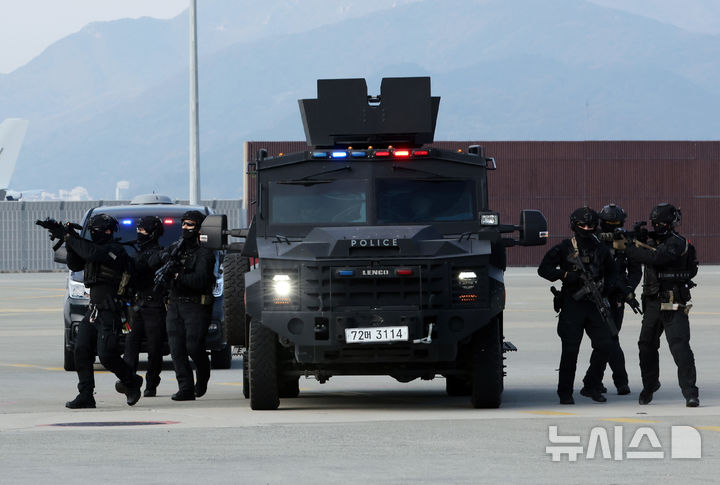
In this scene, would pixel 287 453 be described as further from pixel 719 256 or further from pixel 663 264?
pixel 719 256

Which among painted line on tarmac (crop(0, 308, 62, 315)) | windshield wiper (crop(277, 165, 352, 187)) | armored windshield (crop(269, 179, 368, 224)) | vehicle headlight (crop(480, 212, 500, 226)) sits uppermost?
windshield wiper (crop(277, 165, 352, 187))

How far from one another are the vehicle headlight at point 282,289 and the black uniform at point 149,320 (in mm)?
2280

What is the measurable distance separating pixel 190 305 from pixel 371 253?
8.18 ft

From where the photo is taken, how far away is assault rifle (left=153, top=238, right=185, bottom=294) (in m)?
14.3

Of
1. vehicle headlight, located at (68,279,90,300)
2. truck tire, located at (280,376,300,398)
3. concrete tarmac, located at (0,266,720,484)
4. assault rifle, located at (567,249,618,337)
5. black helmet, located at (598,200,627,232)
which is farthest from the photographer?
vehicle headlight, located at (68,279,90,300)

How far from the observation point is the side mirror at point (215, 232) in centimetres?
1352

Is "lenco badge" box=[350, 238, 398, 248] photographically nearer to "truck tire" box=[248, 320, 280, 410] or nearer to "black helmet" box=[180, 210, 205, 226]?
"truck tire" box=[248, 320, 280, 410]

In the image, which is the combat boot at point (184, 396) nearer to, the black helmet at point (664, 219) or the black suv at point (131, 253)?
the black suv at point (131, 253)

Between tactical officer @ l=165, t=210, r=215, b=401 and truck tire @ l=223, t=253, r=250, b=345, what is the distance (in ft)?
1.09

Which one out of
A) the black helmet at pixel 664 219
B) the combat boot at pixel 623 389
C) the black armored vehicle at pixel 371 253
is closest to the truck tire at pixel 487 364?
the black armored vehicle at pixel 371 253

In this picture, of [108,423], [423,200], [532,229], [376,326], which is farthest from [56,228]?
[532,229]

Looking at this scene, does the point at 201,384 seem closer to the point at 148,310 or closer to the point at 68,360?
the point at 148,310

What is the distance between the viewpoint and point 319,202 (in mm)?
13859

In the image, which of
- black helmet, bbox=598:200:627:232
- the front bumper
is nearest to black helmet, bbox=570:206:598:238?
black helmet, bbox=598:200:627:232
